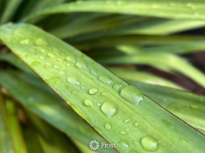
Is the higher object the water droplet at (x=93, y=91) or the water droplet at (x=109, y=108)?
the water droplet at (x=93, y=91)

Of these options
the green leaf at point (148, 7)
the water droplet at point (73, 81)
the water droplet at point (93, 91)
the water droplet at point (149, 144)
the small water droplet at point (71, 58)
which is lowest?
the water droplet at point (149, 144)

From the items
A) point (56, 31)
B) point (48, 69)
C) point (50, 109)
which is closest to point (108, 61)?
point (56, 31)

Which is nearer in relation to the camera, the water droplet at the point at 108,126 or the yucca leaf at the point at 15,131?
the water droplet at the point at 108,126

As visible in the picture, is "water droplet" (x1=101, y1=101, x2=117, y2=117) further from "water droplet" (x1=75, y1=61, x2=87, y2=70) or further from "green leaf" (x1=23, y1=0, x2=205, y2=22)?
"green leaf" (x1=23, y1=0, x2=205, y2=22)

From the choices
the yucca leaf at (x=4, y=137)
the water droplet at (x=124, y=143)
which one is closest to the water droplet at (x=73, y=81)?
the water droplet at (x=124, y=143)

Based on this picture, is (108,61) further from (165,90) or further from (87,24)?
(165,90)

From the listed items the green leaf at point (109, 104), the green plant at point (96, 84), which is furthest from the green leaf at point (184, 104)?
the green leaf at point (109, 104)

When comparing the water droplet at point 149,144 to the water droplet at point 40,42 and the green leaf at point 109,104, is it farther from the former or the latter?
the water droplet at point 40,42

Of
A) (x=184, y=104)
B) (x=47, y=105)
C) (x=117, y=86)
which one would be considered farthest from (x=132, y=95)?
(x=47, y=105)

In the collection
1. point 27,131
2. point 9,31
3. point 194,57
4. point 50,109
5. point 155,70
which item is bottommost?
point 27,131
